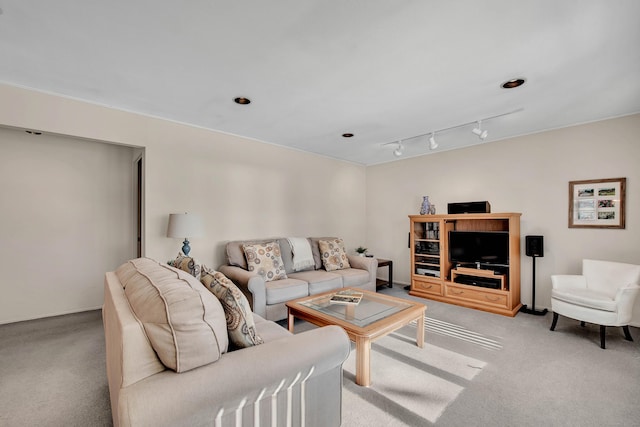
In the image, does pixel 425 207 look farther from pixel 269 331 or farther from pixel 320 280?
pixel 269 331

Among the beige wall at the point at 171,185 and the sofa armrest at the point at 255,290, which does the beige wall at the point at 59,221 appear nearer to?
the beige wall at the point at 171,185

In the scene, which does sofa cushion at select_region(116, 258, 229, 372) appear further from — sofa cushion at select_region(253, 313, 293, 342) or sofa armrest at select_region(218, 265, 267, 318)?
sofa armrest at select_region(218, 265, 267, 318)

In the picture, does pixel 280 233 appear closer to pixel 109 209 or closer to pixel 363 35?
pixel 109 209

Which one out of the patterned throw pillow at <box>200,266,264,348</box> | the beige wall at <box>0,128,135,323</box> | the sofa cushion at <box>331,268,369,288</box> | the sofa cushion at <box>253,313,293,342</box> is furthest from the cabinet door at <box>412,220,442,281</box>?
the beige wall at <box>0,128,135,323</box>

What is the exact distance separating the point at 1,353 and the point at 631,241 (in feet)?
21.7

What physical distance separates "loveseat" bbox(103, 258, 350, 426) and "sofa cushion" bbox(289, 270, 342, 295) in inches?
84.3

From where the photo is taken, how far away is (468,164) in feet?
15.3

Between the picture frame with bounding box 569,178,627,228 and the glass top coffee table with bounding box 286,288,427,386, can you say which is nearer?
the glass top coffee table with bounding box 286,288,427,386

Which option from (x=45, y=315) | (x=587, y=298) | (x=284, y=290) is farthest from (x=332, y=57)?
(x=45, y=315)

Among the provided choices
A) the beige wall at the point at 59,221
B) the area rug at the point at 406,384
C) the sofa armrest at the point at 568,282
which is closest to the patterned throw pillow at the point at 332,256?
the area rug at the point at 406,384

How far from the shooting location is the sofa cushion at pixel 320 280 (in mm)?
Answer: 3684

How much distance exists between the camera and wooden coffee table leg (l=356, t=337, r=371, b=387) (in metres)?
2.14

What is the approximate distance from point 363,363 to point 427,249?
2.99 metres

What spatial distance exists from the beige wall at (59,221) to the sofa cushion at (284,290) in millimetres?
2289
